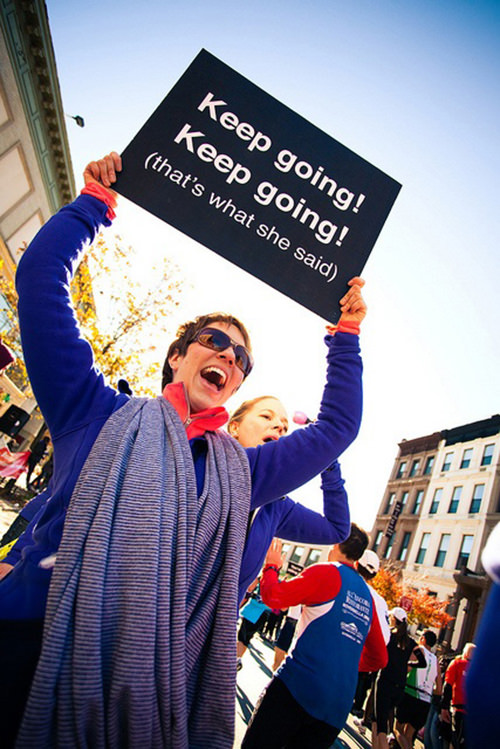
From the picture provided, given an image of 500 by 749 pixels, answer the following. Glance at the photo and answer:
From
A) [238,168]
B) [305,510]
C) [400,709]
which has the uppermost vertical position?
[238,168]

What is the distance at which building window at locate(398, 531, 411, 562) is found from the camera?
33397mm

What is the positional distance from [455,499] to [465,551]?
455 cm

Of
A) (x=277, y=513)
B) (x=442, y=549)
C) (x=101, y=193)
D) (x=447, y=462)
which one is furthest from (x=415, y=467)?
(x=101, y=193)

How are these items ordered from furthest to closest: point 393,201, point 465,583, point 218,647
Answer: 1. point 465,583
2. point 393,201
3. point 218,647

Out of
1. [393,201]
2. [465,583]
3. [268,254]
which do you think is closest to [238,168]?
[268,254]

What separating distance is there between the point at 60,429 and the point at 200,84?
6.41 ft

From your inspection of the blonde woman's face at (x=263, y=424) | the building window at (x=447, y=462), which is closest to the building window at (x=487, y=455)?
the building window at (x=447, y=462)

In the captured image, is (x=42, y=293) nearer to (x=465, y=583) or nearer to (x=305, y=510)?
(x=305, y=510)

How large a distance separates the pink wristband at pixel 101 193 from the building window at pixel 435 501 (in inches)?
1467

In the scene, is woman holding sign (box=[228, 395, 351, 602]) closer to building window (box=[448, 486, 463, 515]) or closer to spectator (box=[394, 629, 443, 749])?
spectator (box=[394, 629, 443, 749])

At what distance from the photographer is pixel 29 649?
96 centimetres

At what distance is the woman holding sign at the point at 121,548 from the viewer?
2.93 feet

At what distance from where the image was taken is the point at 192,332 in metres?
2.01

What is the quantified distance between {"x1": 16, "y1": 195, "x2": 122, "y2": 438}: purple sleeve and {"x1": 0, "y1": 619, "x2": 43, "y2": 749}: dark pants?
1.81ft
